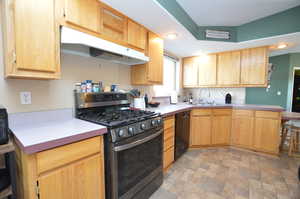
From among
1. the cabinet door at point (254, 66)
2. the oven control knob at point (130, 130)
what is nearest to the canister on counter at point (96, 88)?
the oven control knob at point (130, 130)

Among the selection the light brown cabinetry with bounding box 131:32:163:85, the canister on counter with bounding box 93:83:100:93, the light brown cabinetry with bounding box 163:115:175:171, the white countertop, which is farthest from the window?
the white countertop

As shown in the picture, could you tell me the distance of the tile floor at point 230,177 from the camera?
1672 millimetres

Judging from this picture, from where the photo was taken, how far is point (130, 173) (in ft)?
4.53

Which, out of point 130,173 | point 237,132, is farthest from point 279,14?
point 130,173

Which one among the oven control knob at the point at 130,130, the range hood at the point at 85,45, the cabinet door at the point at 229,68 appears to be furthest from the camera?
the cabinet door at the point at 229,68

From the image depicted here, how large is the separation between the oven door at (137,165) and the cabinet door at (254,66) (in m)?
2.43

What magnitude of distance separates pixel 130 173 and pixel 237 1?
2600 mm

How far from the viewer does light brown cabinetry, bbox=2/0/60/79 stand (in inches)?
40.3

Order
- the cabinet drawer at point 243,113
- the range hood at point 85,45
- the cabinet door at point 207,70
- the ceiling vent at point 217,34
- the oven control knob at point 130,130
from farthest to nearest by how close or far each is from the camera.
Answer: the cabinet door at point 207,70
the cabinet drawer at point 243,113
the ceiling vent at point 217,34
the oven control knob at point 130,130
the range hood at point 85,45

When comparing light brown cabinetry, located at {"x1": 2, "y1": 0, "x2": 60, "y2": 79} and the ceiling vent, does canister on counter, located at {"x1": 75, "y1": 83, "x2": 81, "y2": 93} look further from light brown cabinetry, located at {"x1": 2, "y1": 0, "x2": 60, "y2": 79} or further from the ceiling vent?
the ceiling vent

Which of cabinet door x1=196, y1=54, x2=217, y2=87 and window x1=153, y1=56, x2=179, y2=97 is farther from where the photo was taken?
cabinet door x1=196, y1=54, x2=217, y2=87

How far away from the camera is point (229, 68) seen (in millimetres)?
3174

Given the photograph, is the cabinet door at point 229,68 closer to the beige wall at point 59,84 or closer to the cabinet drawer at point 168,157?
the cabinet drawer at point 168,157

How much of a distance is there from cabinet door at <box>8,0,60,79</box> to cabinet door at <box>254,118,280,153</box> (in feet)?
11.2
